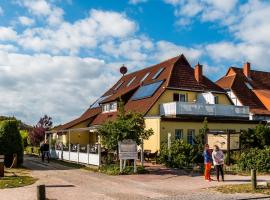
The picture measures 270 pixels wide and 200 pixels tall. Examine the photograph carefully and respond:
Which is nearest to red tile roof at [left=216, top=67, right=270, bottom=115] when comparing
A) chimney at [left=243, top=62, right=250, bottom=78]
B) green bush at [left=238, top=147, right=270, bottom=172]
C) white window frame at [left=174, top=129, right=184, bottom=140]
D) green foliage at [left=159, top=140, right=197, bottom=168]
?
chimney at [left=243, top=62, right=250, bottom=78]

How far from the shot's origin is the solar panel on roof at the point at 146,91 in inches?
1384

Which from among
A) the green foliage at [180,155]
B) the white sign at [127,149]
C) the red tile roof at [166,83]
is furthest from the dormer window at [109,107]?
the white sign at [127,149]

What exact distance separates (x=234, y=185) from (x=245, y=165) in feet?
19.7

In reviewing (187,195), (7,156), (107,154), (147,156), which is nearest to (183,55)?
(147,156)

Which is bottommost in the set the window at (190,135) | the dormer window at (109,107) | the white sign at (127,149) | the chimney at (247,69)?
the white sign at (127,149)

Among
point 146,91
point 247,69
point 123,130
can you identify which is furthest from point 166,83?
point 247,69

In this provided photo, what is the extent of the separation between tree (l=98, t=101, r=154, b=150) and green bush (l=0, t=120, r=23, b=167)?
20.0ft

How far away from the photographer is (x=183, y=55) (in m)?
38.9

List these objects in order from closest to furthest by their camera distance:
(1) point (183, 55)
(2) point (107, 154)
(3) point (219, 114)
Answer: (2) point (107, 154), (3) point (219, 114), (1) point (183, 55)

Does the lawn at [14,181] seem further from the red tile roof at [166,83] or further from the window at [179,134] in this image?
the red tile roof at [166,83]

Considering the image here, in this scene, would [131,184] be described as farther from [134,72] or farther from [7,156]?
[134,72]

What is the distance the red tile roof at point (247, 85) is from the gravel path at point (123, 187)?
83.4ft

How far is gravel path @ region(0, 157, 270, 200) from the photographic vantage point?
15156 mm

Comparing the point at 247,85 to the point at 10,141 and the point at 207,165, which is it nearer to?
the point at 10,141
